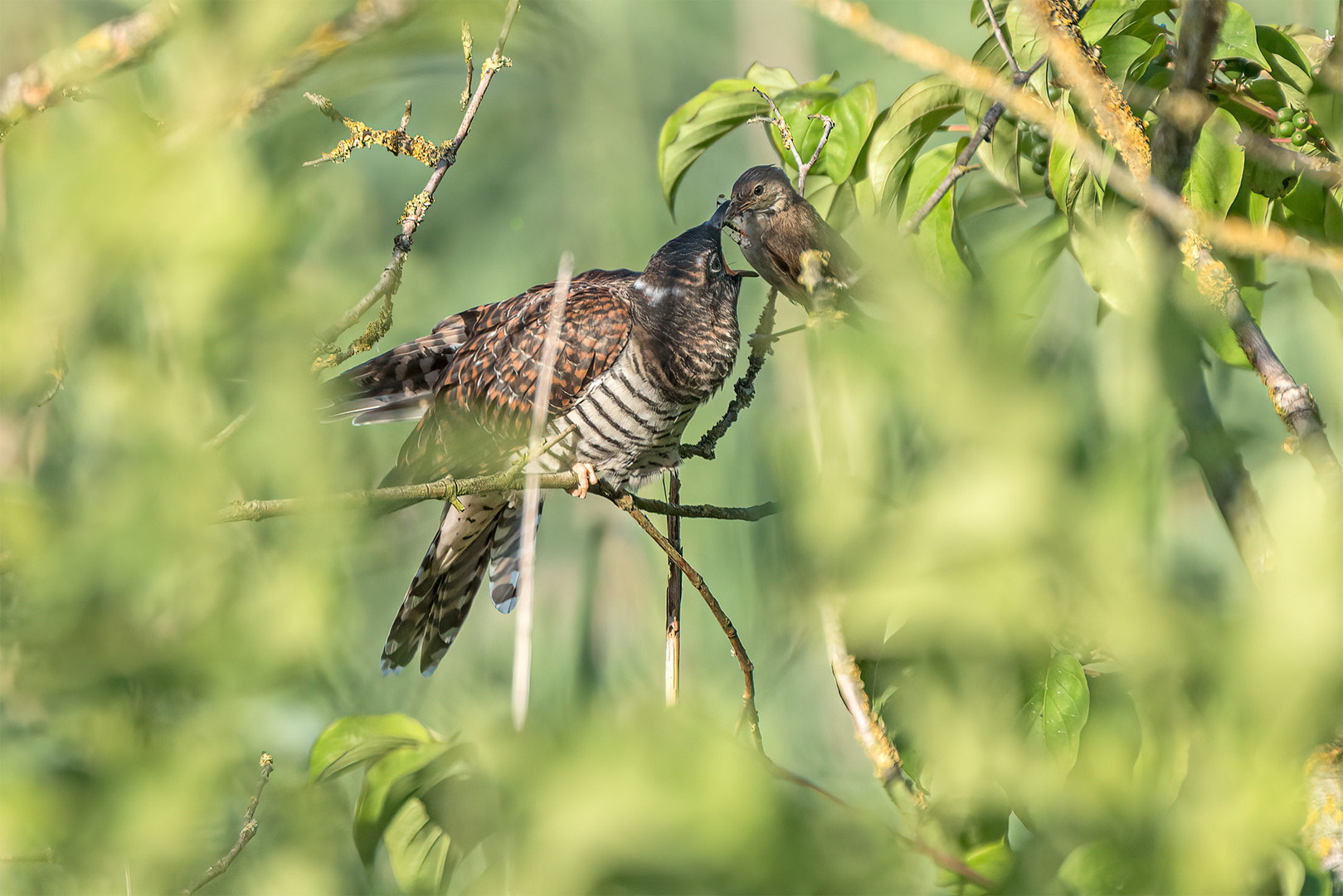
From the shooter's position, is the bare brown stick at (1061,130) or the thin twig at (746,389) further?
the thin twig at (746,389)

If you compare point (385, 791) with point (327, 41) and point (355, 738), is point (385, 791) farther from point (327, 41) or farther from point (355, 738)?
point (327, 41)

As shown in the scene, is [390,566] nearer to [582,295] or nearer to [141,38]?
[141,38]

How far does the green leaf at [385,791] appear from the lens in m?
0.24

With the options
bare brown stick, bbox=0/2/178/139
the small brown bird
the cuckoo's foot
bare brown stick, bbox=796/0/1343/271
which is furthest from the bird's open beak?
bare brown stick, bbox=0/2/178/139

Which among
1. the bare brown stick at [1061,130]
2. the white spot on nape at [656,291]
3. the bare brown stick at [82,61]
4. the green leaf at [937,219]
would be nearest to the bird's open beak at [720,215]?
the white spot on nape at [656,291]

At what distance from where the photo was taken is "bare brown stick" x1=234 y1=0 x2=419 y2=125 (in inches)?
7.3

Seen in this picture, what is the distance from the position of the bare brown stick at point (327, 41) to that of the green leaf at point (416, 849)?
182mm

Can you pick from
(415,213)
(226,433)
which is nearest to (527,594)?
(226,433)

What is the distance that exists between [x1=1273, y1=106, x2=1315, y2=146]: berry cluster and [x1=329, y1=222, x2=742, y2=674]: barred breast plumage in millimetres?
642

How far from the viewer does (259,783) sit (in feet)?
0.69

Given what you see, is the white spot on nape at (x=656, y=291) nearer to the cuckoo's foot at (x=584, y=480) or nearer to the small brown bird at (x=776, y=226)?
the small brown bird at (x=776, y=226)

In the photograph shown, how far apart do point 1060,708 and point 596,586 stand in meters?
0.12

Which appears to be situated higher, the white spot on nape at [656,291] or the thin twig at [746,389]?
the white spot on nape at [656,291]

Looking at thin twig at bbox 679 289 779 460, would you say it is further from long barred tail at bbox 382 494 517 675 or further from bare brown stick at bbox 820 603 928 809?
bare brown stick at bbox 820 603 928 809
